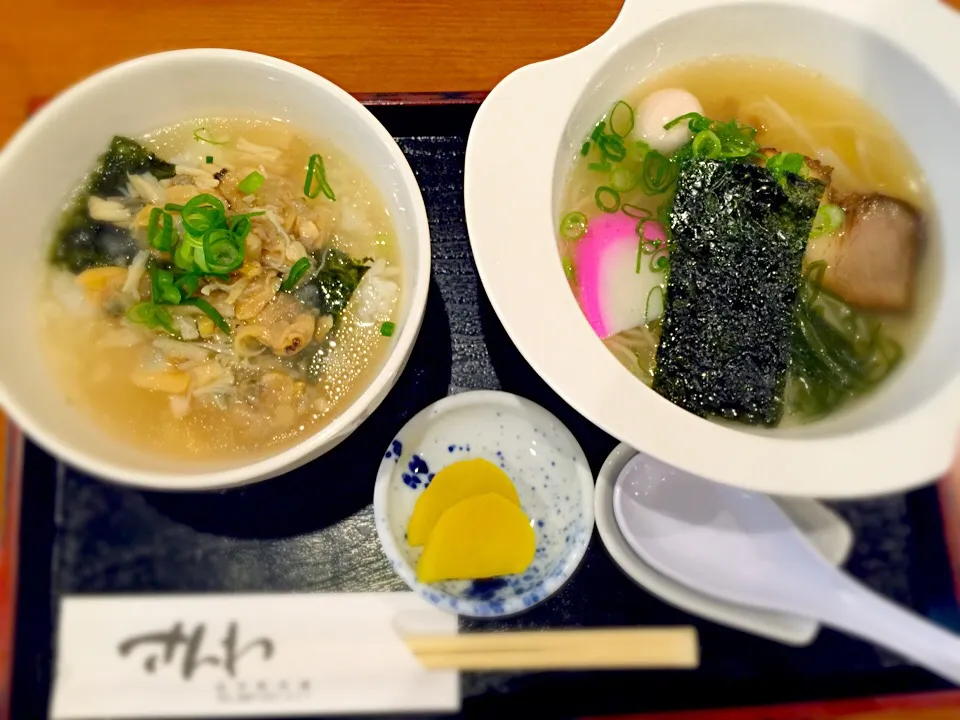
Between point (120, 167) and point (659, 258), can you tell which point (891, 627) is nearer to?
point (659, 258)

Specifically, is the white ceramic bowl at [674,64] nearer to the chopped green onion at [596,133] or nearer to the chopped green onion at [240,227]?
the chopped green onion at [596,133]

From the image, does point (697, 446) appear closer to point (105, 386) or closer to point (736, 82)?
point (736, 82)

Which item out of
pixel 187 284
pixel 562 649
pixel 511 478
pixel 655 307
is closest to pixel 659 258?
pixel 655 307

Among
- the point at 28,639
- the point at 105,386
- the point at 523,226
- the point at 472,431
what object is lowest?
the point at 28,639

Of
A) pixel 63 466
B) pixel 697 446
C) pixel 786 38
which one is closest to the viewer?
pixel 697 446

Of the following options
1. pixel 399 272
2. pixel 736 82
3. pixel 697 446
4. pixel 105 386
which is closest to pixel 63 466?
pixel 105 386
